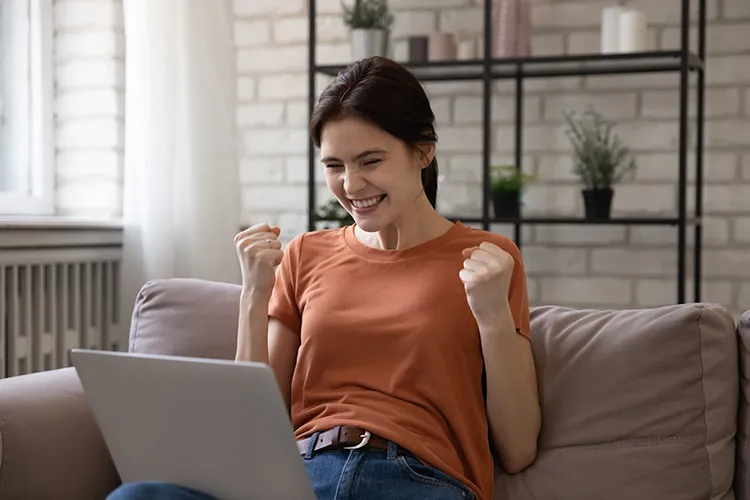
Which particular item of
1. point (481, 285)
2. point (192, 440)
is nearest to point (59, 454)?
point (192, 440)

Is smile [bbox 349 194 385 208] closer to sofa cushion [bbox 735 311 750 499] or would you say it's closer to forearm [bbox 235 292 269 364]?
forearm [bbox 235 292 269 364]

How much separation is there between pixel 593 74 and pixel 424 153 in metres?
1.34

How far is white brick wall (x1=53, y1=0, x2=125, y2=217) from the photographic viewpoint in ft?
9.70

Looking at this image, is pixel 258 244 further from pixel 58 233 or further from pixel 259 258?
pixel 58 233

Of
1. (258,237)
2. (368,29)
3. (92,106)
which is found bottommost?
(258,237)

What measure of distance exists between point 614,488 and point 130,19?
76.4 inches

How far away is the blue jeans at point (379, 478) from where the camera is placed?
4.67 ft

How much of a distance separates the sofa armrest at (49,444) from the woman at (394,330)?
0.30 meters

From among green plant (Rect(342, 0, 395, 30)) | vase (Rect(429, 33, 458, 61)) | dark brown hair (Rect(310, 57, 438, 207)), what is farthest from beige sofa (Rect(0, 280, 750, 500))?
green plant (Rect(342, 0, 395, 30))

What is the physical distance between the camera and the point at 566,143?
2.91 metres

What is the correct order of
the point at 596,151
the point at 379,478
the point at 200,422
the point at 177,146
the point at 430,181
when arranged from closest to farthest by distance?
the point at 200,422 → the point at 379,478 → the point at 430,181 → the point at 596,151 → the point at 177,146

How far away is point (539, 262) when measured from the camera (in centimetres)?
296

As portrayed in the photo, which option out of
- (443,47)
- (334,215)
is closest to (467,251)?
(334,215)

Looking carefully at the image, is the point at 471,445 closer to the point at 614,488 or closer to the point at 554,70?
the point at 614,488
